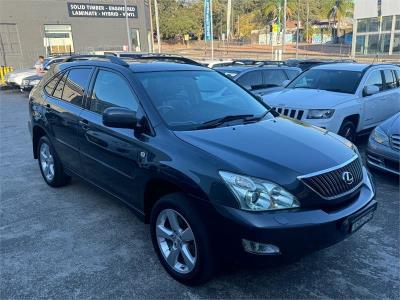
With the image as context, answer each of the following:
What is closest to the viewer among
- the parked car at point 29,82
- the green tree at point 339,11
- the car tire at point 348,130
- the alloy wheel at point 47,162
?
the alloy wheel at point 47,162

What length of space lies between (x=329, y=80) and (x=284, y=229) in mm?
5702

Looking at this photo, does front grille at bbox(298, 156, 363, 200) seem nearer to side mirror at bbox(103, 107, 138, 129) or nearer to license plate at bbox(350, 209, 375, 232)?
license plate at bbox(350, 209, 375, 232)

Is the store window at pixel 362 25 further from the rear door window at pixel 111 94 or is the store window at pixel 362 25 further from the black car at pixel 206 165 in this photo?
the rear door window at pixel 111 94

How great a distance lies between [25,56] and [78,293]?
103 ft

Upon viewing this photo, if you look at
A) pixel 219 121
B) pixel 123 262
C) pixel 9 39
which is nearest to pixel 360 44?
pixel 9 39

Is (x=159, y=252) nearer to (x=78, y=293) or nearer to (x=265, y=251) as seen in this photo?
(x=78, y=293)

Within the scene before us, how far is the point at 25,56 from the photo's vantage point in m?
30.5

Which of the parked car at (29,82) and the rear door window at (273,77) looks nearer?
the rear door window at (273,77)

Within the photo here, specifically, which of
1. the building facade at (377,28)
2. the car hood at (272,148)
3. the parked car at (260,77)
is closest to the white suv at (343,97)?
the parked car at (260,77)

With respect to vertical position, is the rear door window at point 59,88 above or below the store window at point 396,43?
above

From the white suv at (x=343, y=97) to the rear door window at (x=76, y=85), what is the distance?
373cm

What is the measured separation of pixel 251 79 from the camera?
32.4 feet

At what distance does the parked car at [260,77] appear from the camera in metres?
9.73

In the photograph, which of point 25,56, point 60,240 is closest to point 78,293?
point 60,240
